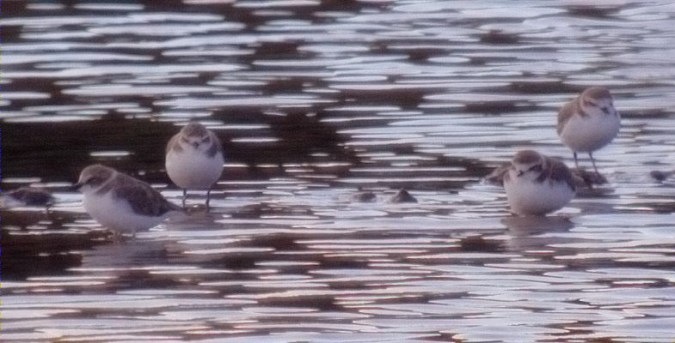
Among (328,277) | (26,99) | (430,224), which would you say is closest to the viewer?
(328,277)

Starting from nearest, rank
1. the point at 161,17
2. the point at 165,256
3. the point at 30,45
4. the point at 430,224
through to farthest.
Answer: the point at 165,256 < the point at 430,224 < the point at 30,45 < the point at 161,17

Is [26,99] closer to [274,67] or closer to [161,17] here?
[274,67]

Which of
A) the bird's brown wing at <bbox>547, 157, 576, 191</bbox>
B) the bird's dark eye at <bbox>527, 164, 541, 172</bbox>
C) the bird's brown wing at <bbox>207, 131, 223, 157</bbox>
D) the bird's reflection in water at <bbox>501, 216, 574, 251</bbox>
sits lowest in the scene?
the bird's reflection in water at <bbox>501, 216, 574, 251</bbox>

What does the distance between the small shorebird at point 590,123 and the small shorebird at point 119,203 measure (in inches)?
196

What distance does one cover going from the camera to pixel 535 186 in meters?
14.8

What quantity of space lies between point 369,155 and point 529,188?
3366 mm

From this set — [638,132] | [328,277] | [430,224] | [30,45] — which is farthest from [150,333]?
[30,45]

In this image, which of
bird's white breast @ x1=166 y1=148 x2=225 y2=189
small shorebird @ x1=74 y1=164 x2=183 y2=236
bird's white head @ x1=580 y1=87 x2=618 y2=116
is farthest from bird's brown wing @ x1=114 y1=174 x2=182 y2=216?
bird's white head @ x1=580 y1=87 x2=618 y2=116

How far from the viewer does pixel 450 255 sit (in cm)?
1322

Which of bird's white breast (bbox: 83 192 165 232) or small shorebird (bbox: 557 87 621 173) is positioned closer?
bird's white breast (bbox: 83 192 165 232)

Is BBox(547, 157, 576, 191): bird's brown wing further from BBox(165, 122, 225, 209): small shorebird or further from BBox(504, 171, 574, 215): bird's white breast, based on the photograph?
BBox(165, 122, 225, 209): small shorebird

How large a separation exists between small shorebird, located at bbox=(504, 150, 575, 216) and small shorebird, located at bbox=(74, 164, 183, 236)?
2.95 metres

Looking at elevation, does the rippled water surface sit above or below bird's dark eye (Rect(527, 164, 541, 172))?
below

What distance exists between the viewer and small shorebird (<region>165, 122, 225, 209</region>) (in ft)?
51.8
